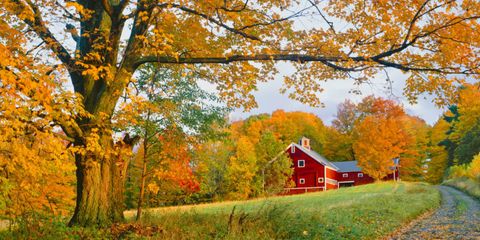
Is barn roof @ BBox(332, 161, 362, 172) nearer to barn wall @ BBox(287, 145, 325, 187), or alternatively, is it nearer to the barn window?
barn wall @ BBox(287, 145, 325, 187)

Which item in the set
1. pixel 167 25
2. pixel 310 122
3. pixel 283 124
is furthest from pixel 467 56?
pixel 310 122

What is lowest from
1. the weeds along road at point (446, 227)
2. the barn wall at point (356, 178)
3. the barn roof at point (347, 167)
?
the weeds along road at point (446, 227)

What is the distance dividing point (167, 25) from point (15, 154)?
4640 millimetres

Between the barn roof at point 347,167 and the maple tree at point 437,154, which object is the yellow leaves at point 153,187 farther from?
the maple tree at point 437,154

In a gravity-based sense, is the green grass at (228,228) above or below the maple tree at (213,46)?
below

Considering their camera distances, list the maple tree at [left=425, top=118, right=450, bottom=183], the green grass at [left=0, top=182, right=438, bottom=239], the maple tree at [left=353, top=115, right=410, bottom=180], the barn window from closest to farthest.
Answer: the green grass at [left=0, top=182, right=438, bottom=239]
the maple tree at [left=353, top=115, right=410, bottom=180]
the barn window
the maple tree at [left=425, top=118, right=450, bottom=183]

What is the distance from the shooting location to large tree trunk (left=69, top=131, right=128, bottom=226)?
31.0ft

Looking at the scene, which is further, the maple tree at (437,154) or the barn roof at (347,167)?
the maple tree at (437,154)

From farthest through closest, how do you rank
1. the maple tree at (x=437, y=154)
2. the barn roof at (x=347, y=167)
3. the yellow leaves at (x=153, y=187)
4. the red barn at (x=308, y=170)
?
the maple tree at (x=437, y=154) < the barn roof at (x=347, y=167) < the red barn at (x=308, y=170) < the yellow leaves at (x=153, y=187)

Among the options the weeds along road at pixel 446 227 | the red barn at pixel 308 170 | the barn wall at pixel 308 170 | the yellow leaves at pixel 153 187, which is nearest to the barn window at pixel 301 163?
the red barn at pixel 308 170

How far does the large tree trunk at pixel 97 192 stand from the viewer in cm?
945

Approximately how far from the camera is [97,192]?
31.7ft

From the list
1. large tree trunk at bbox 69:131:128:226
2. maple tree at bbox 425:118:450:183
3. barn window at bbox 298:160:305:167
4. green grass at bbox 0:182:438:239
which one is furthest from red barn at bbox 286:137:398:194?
large tree trunk at bbox 69:131:128:226

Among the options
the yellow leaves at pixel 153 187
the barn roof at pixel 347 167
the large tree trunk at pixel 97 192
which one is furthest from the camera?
the barn roof at pixel 347 167
